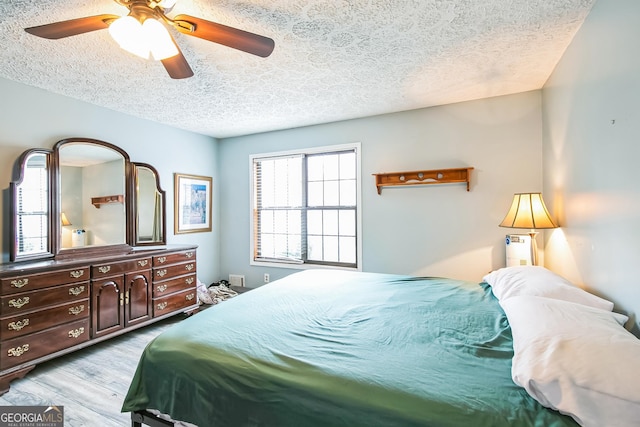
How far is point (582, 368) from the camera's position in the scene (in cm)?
92

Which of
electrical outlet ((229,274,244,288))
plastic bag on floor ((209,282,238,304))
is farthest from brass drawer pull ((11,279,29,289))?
electrical outlet ((229,274,244,288))

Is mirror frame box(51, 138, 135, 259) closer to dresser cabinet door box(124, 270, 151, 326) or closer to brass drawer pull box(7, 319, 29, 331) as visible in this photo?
dresser cabinet door box(124, 270, 151, 326)

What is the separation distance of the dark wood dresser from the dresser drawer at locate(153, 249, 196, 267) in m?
0.01

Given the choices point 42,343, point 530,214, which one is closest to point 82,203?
point 42,343

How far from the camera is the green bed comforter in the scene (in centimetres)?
98

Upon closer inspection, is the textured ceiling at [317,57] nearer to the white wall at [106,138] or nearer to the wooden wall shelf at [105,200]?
the white wall at [106,138]

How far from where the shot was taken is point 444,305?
191 cm

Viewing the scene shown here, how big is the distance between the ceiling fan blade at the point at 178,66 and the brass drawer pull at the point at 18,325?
2192mm

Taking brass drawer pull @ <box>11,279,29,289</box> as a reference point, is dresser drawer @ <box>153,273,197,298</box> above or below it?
below

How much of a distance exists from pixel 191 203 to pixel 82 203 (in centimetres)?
138

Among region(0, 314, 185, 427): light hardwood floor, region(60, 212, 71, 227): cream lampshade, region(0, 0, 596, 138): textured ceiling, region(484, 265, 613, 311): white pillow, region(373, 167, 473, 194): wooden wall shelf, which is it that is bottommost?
region(0, 314, 185, 427): light hardwood floor

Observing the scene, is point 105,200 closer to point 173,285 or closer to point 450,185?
point 173,285

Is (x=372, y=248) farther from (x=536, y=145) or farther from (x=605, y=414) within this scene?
(x=605, y=414)

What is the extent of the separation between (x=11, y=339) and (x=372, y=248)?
3337 mm
